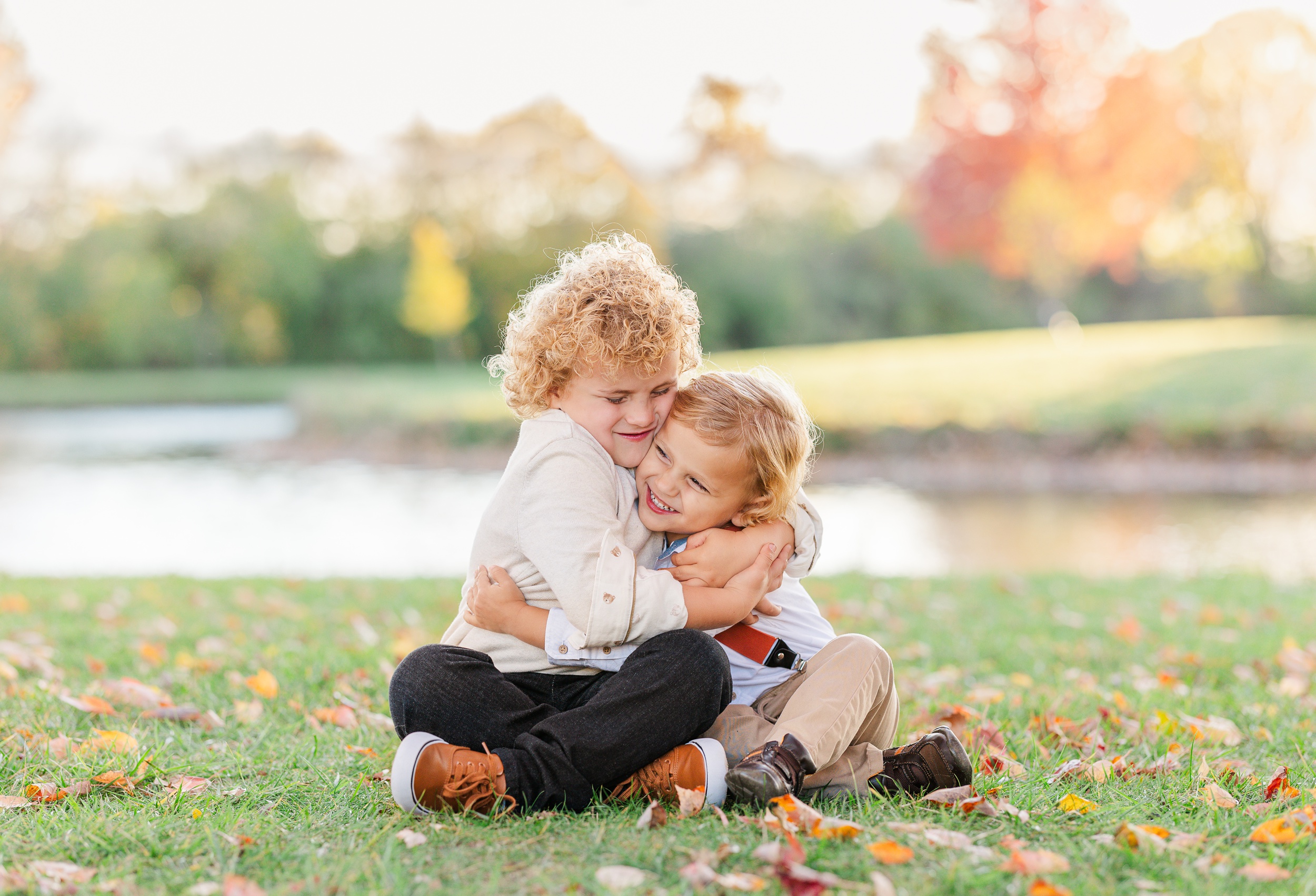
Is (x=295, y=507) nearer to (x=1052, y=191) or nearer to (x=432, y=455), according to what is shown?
(x=432, y=455)

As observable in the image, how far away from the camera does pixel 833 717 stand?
2.13 meters

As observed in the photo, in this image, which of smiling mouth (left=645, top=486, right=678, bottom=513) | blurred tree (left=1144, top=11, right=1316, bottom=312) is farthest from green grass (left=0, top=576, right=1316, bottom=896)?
blurred tree (left=1144, top=11, right=1316, bottom=312)

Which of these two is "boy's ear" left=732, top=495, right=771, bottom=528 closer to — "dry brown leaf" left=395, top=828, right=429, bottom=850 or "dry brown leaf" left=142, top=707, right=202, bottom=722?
"dry brown leaf" left=395, top=828, right=429, bottom=850

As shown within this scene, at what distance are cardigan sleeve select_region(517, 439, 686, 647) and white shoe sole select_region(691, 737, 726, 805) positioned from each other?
0.84 feet

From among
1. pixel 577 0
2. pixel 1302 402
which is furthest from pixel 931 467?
pixel 577 0

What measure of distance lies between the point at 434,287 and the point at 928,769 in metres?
24.8

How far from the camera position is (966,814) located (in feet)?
6.71

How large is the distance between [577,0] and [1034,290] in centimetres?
2218

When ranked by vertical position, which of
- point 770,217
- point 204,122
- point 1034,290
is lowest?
point 1034,290

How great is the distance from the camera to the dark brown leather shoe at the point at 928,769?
7.11ft

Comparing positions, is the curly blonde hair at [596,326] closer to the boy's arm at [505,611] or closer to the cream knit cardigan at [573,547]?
the cream knit cardigan at [573,547]

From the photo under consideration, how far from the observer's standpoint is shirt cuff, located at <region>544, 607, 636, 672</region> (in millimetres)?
2154

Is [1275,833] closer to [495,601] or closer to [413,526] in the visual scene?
[495,601]

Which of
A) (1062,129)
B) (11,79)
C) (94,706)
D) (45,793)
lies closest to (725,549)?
(45,793)
